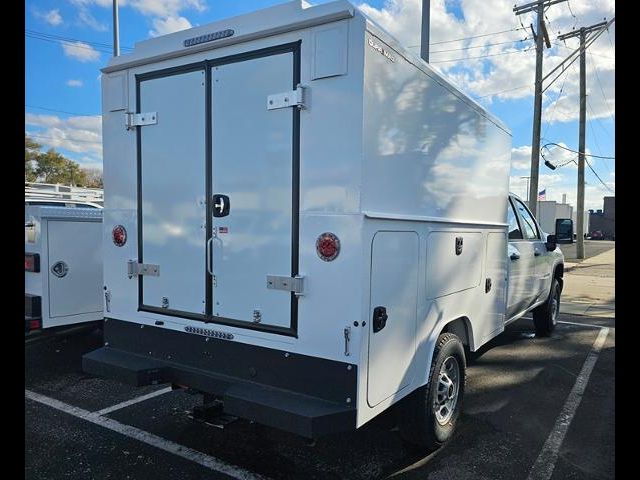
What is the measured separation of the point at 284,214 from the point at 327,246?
0.36m

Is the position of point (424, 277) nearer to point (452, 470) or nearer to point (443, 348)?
point (443, 348)

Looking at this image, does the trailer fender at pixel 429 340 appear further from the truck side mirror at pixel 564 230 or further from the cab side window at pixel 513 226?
the truck side mirror at pixel 564 230

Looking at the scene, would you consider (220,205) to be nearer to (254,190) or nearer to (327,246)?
(254,190)

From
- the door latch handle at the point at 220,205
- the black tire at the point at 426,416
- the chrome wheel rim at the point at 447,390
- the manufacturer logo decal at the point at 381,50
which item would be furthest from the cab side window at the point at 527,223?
the door latch handle at the point at 220,205

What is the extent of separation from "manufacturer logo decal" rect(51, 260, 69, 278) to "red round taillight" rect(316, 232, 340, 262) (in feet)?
10.9

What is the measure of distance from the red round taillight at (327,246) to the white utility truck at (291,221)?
0.02 meters

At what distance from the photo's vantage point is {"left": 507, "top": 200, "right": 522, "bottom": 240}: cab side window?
5625mm

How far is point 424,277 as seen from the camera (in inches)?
134

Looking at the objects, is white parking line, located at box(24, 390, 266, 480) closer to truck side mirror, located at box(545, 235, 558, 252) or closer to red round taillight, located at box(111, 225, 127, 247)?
red round taillight, located at box(111, 225, 127, 247)

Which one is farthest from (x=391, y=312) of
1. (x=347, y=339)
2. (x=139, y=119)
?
(x=139, y=119)

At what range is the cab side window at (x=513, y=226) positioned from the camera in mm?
5625

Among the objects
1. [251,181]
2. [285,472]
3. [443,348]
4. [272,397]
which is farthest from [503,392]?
[251,181]

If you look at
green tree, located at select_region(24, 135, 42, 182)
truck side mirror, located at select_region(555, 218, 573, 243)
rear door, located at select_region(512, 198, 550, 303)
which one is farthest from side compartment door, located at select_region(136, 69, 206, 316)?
green tree, located at select_region(24, 135, 42, 182)

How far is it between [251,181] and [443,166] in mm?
1498
